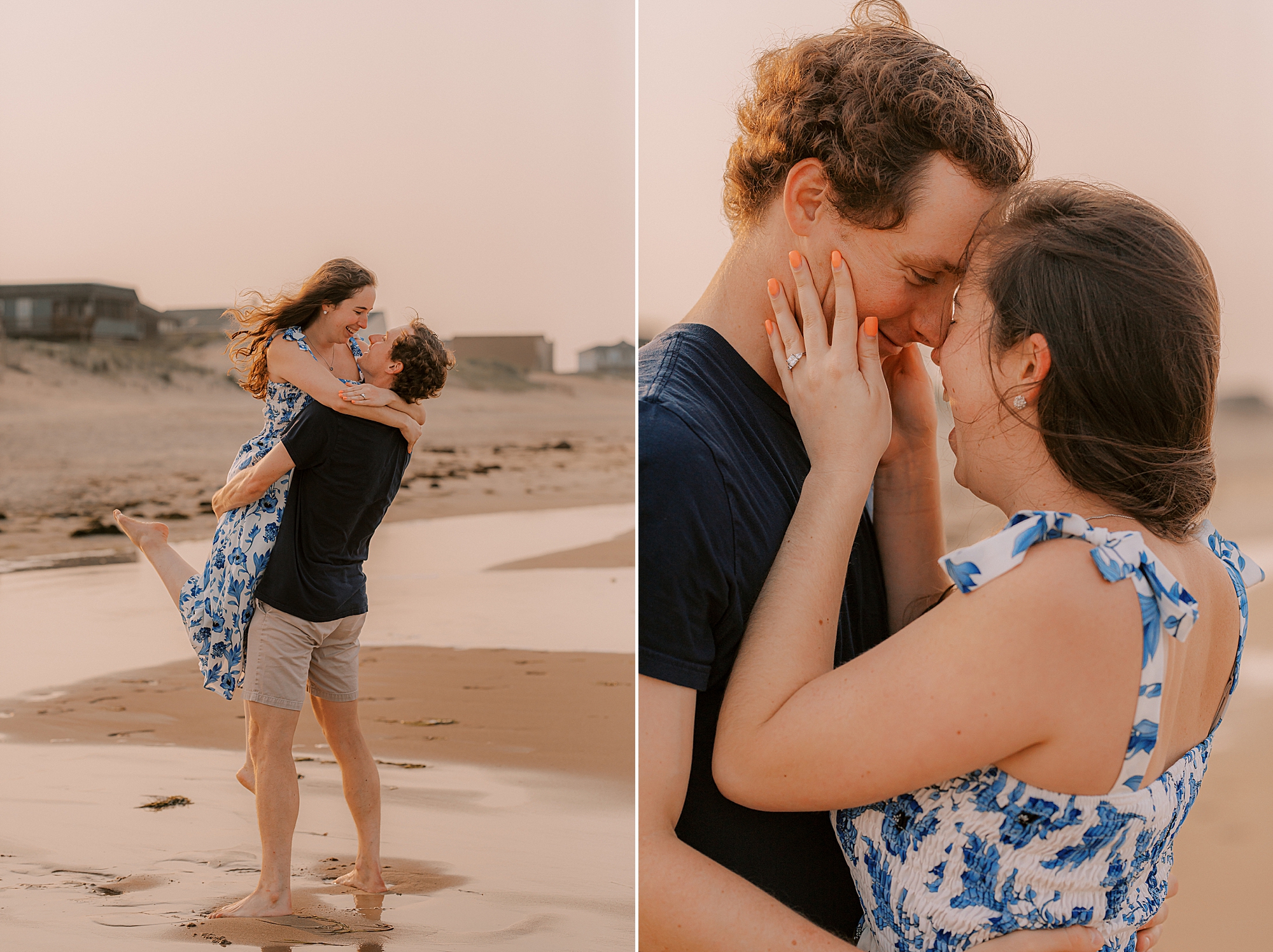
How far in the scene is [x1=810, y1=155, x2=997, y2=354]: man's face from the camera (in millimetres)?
885

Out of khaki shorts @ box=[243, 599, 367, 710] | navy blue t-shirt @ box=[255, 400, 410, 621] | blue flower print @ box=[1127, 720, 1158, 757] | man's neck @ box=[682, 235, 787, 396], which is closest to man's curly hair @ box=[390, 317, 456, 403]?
navy blue t-shirt @ box=[255, 400, 410, 621]

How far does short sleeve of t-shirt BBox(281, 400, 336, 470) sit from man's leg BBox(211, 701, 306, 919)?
57 centimetres

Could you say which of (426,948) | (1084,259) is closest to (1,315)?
(426,948)

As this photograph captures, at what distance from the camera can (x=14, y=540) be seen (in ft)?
22.1

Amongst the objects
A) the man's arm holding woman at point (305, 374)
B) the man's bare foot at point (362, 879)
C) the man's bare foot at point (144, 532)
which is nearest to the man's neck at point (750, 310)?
the man's arm holding woman at point (305, 374)

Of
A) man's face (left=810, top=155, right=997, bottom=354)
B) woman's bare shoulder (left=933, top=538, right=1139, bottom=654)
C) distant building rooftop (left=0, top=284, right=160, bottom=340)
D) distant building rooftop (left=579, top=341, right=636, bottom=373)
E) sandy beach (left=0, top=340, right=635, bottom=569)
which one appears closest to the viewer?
woman's bare shoulder (left=933, top=538, right=1139, bottom=654)

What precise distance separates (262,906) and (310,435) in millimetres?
1335

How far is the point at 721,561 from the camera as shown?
82 cm

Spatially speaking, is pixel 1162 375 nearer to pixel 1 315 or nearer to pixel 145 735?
pixel 145 735

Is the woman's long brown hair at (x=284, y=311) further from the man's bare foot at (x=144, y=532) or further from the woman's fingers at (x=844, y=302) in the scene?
the woman's fingers at (x=844, y=302)

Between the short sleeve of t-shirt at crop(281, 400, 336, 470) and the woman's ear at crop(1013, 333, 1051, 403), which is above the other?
the woman's ear at crop(1013, 333, 1051, 403)

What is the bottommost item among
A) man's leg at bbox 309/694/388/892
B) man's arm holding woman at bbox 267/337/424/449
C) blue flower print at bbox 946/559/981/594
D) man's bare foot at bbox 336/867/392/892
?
man's bare foot at bbox 336/867/392/892

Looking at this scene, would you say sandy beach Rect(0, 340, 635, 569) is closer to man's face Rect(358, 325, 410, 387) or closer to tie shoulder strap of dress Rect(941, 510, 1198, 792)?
man's face Rect(358, 325, 410, 387)

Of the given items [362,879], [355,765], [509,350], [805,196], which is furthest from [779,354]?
[509,350]
